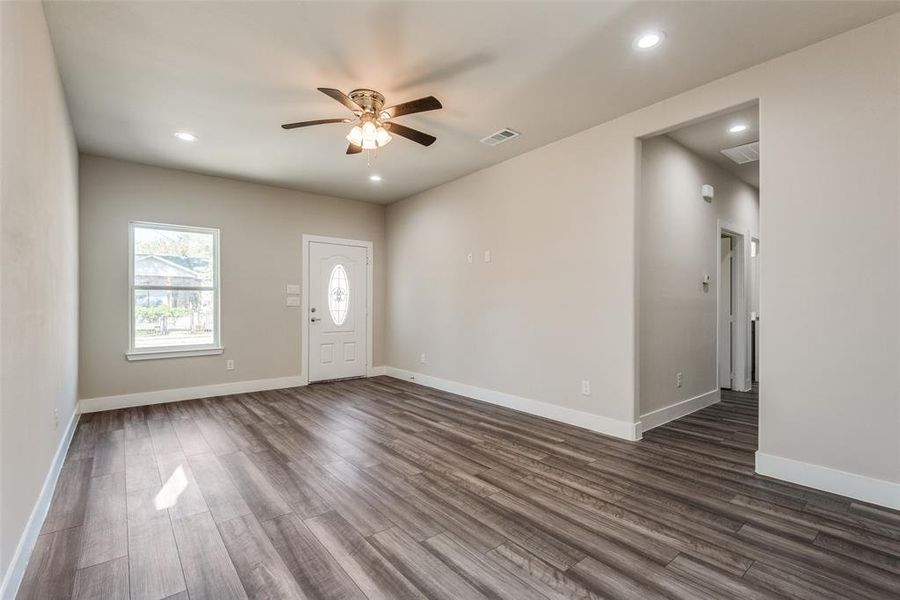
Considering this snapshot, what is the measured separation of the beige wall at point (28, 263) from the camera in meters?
1.61

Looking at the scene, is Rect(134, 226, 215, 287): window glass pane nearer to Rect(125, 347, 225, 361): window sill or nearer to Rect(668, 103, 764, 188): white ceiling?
Rect(125, 347, 225, 361): window sill

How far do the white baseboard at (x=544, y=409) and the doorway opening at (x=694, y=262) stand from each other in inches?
9.1

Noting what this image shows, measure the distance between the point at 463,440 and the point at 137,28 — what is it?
363 cm

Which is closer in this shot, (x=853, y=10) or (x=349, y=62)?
(x=853, y=10)

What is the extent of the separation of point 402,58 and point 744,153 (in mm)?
3805

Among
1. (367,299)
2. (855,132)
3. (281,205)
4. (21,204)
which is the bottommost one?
(367,299)

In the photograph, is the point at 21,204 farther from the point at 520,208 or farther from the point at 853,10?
the point at 853,10

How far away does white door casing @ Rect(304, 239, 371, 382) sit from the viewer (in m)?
6.03

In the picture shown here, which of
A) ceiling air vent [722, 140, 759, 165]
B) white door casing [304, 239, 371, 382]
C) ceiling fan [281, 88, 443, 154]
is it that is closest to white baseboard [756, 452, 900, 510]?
ceiling air vent [722, 140, 759, 165]

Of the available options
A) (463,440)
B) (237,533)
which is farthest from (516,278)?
(237,533)

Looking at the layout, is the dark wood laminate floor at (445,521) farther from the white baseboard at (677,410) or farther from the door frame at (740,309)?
the door frame at (740,309)

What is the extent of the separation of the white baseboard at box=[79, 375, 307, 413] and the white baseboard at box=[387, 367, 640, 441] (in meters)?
1.96

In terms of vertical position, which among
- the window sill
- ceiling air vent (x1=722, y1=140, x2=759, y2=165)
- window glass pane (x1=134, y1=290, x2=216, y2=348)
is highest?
ceiling air vent (x1=722, y1=140, x2=759, y2=165)

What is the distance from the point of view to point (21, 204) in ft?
6.07
